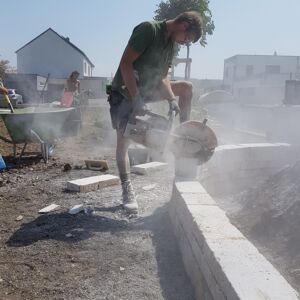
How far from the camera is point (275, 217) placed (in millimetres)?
3523

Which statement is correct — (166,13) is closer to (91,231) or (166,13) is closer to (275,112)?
(275,112)

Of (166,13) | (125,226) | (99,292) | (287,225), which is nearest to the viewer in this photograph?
(99,292)

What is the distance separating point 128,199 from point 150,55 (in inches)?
54.9

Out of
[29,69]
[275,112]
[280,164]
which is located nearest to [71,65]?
[29,69]

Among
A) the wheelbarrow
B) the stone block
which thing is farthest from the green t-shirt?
the wheelbarrow

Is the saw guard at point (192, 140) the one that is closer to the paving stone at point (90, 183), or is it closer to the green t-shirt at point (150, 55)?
the green t-shirt at point (150, 55)

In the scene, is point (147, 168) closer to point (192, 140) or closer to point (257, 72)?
point (192, 140)

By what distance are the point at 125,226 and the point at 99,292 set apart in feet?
3.64

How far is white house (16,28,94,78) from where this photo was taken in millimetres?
45281

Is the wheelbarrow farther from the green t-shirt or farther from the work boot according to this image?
the green t-shirt

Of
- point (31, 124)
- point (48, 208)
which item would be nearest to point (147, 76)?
point (48, 208)

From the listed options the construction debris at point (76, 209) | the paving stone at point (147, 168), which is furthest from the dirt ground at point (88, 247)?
the paving stone at point (147, 168)

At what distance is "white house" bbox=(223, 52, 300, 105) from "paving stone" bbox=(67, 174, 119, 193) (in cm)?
3978

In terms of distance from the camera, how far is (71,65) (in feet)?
149
